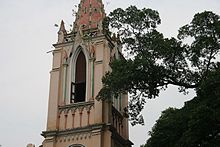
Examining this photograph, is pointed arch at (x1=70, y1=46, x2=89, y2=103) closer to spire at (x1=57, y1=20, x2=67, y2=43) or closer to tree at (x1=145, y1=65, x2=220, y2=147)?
spire at (x1=57, y1=20, x2=67, y2=43)

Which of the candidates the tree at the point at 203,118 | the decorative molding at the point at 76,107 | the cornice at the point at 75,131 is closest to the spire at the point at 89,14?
the decorative molding at the point at 76,107

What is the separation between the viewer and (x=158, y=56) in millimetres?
16375

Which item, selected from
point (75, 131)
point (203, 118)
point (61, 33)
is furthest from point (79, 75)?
point (203, 118)

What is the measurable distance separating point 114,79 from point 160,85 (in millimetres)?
1694

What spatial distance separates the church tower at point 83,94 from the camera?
20000mm

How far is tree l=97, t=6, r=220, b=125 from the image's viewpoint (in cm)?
Answer: 1593

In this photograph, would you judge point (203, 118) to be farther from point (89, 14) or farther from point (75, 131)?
point (89, 14)

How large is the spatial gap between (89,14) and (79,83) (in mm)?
4510

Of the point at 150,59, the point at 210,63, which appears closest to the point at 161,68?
the point at 150,59

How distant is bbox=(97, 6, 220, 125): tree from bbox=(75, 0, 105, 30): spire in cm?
665

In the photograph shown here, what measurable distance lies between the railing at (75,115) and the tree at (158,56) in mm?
3588

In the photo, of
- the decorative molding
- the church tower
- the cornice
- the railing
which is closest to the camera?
the cornice

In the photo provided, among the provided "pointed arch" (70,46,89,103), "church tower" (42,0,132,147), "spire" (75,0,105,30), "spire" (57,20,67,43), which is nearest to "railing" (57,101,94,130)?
"church tower" (42,0,132,147)

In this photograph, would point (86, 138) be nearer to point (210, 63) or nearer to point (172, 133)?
point (172, 133)
